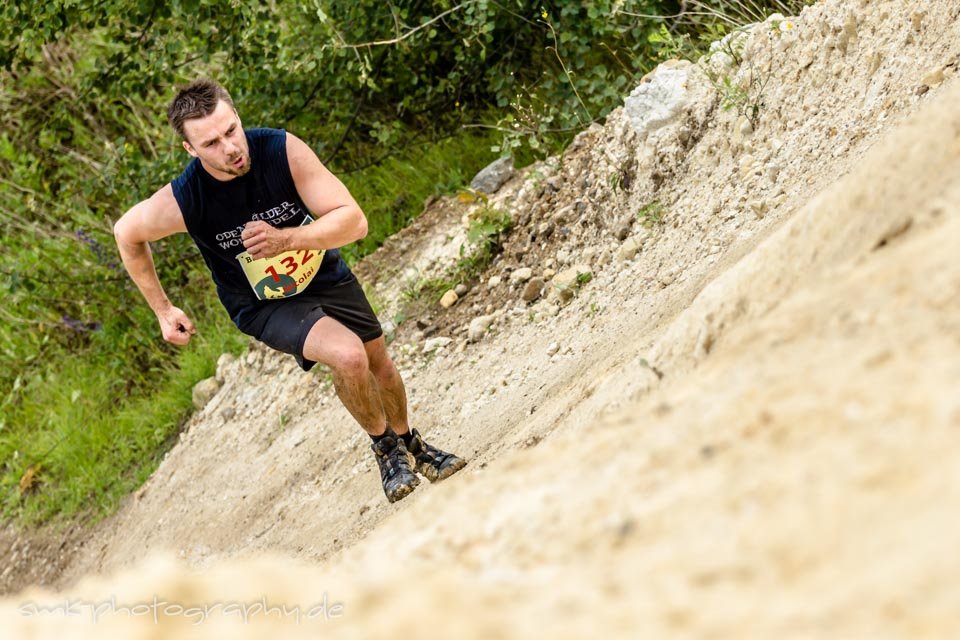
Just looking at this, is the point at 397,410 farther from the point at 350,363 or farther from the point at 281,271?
the point at 281,271

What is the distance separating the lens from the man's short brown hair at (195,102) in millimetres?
4789

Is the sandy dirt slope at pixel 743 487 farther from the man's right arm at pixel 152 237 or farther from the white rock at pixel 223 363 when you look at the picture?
the white rock at pixel 223 363

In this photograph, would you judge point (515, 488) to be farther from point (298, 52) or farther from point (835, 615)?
→ point (298, 52)

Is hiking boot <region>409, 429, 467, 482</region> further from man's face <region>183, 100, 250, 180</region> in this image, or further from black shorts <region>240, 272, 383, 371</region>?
man's face <region>183, 100, 250, 180</region>

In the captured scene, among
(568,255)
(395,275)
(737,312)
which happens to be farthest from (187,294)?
(737,312)

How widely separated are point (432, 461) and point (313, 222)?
1.27 meters

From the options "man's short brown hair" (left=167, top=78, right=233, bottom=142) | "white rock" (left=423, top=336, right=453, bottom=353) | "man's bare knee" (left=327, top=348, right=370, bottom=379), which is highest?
"man's short brown hair" (left=167, top=78, right=233, bottom=142)

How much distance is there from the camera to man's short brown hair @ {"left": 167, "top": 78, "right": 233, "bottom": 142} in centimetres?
479

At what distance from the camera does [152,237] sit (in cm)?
519

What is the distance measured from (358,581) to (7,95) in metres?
9.01

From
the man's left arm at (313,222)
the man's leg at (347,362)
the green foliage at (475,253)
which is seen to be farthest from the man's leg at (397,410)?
the green foliage at (475,253)

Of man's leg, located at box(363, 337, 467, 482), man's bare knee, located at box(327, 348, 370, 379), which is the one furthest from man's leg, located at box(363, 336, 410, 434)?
man's bare knee, located at box(327, 348, 370, 379)

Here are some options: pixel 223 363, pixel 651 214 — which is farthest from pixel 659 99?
pixel 223 363

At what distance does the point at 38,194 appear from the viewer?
30.3ft
